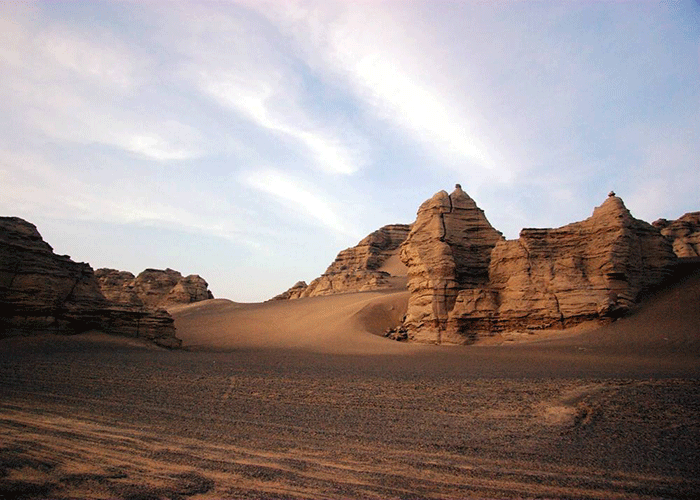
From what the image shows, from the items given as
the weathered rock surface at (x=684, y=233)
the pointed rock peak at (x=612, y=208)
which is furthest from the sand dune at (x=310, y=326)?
the weathered rock surface at (x=684, y=233)

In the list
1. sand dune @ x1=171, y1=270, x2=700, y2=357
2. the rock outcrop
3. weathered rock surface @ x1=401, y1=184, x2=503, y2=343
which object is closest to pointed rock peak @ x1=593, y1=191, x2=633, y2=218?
the rock outcrop

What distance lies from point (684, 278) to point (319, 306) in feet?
92.5

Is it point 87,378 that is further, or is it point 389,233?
point 389,233

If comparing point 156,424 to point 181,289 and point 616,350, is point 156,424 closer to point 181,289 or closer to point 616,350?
point 616,350

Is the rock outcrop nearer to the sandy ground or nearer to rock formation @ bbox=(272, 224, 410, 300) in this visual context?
the sandy ground

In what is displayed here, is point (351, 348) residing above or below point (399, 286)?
below

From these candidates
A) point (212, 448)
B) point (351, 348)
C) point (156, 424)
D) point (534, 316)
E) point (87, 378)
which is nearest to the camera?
point (212, 448)

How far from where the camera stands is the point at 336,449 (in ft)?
17.0

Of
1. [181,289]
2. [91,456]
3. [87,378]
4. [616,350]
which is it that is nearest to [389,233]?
[181,289]

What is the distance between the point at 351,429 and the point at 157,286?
62.9 meters

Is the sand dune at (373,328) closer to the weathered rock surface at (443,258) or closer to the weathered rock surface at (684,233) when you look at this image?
the weathered rock surface at (443,258)

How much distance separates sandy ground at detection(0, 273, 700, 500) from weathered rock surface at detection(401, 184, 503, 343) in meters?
8.42

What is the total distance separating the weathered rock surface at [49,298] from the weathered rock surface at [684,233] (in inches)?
1716

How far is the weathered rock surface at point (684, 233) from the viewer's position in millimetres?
38906
